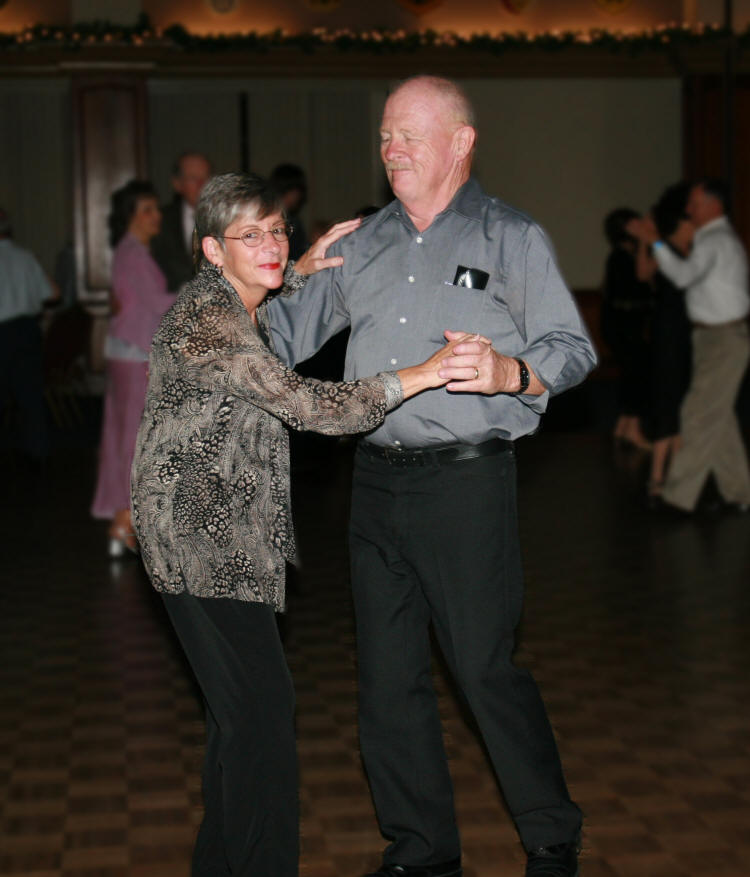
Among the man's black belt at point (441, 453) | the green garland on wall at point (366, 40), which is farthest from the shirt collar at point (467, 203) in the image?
the green garland on wall at point (366, 40)

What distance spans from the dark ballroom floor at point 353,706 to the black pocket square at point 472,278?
1.15m

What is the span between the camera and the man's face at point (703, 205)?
21.3ft

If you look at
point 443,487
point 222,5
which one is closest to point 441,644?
point 443,487

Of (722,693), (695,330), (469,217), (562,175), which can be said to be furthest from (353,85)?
(469,217)

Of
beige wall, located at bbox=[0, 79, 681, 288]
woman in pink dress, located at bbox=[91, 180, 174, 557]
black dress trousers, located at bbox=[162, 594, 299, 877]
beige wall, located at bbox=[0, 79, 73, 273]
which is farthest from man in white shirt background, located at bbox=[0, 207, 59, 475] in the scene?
black dress trousers, located at bbox=[162, 594, 299, 877]

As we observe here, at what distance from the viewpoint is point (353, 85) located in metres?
13.5

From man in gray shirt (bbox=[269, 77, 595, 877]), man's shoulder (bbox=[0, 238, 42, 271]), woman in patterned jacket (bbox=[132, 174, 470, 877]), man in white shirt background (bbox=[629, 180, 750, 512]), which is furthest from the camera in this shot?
man's shoulder (bbox=[0, 238, 42, 271])

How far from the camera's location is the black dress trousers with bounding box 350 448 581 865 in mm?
2518

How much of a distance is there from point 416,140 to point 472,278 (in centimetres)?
27

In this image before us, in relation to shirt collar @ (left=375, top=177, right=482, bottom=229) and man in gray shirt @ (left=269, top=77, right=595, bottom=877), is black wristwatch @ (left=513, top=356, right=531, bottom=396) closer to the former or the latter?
man in gray shirt @ (left=269, top=77, right=595, bottom=877)

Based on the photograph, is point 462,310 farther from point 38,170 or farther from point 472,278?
point 38,170

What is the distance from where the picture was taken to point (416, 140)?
2.50m

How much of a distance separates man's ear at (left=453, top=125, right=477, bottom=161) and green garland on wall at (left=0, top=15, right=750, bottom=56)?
10390 mm

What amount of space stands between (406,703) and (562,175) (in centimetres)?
1189
